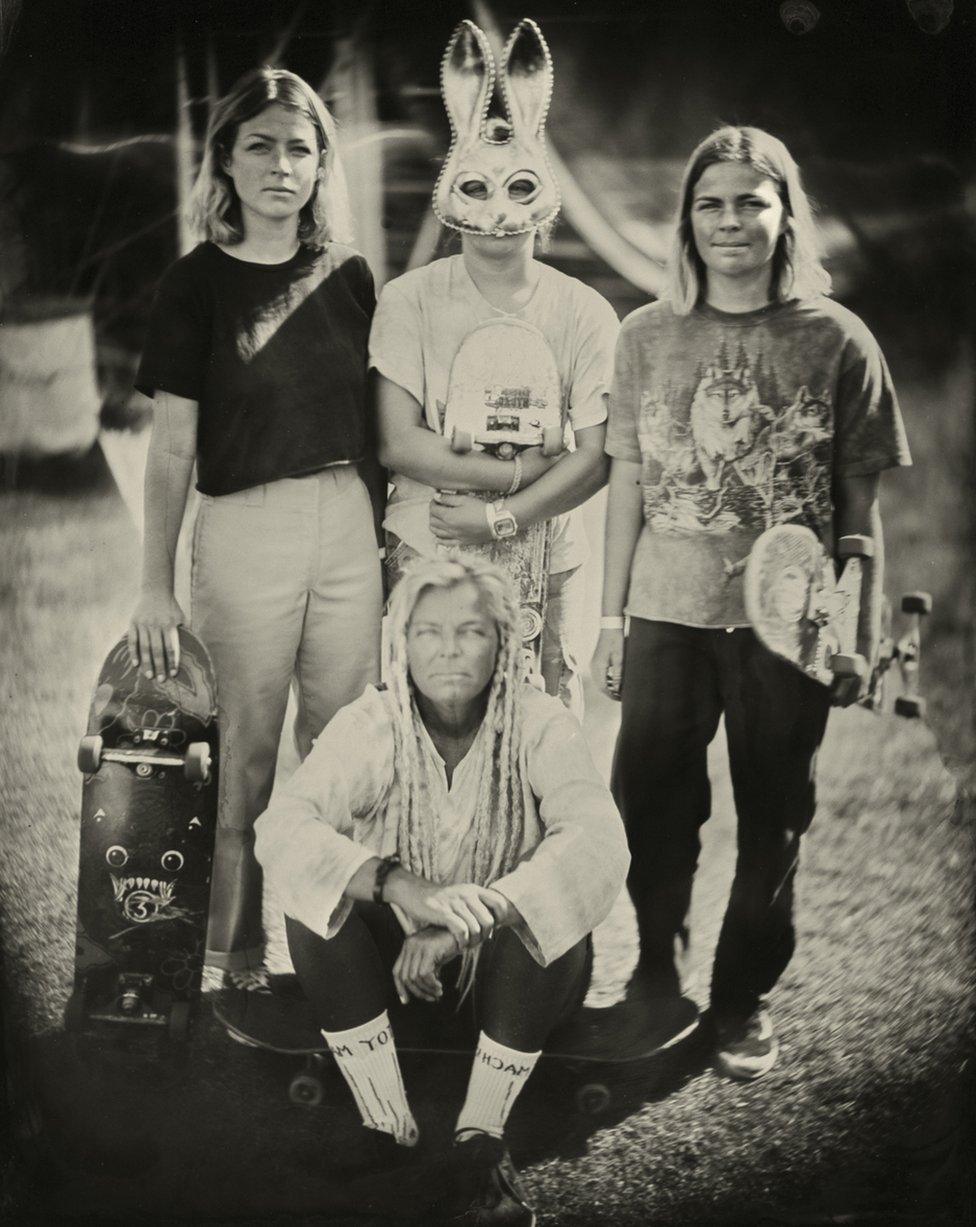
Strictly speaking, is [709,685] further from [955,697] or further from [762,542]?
[955,697]

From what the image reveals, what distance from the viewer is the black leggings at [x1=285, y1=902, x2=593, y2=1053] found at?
2756 mm

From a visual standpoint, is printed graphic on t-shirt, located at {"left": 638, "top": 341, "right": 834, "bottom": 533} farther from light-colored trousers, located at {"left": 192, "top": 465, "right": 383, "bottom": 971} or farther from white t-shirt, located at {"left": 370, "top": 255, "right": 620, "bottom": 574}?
light-colored trousers, located at {"left": 192, "top": 465, "right": 383, "bottom": 971}

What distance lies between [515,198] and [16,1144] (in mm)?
2355

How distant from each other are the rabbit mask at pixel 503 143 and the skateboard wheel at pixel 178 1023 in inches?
69.9

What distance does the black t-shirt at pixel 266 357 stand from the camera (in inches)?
111

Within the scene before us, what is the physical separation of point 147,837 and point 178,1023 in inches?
16.0

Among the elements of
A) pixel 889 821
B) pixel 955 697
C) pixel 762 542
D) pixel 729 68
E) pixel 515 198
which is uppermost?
pixel 729 68

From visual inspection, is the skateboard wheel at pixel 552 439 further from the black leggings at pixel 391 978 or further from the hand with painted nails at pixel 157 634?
the black leggings at pixel 391 978

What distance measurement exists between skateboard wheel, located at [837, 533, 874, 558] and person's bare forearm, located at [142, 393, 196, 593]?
1383mm

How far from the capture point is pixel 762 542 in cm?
280

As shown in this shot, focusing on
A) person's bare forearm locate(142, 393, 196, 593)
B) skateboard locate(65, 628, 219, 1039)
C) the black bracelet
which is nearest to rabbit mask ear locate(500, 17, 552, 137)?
person's bare forearm locate(142, 393, 196, 593)

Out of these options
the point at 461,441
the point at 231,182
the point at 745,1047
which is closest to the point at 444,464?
the point at 461,441

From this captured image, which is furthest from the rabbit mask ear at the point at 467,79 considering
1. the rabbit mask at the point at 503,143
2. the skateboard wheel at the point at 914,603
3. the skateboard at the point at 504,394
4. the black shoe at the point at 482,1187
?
the black shoe at the point at 482,1187

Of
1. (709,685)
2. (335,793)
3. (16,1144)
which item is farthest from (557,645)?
(16,1144)
